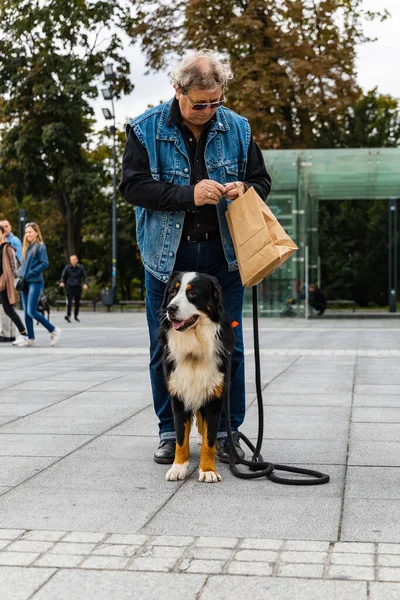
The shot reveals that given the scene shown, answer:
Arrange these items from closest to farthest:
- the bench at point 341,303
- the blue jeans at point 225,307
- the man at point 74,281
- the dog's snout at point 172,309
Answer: the dog's snout at point 172,309 → the blue jeans at point 225,307 → the man at point 74,281 → the bench at point 341,303

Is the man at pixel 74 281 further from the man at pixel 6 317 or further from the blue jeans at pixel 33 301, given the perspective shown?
the blue jeans at pixel 33 301

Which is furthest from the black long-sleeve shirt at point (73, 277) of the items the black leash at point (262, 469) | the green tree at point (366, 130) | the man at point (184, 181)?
the black leash at point (262, 469)

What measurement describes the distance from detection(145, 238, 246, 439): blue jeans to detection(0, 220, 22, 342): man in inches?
397

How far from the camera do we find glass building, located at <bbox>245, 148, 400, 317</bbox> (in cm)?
2481

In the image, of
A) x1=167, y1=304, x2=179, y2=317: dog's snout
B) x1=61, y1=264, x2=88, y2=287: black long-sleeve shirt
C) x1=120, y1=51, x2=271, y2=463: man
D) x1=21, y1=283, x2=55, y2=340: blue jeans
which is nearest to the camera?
x1=167, y1=304, x2=179, y2=317: dog's snout

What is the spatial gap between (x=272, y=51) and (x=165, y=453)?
24820 millimetres

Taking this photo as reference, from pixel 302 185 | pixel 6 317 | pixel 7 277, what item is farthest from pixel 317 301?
pixel 7 277

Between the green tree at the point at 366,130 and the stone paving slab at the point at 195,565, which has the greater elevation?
the green tree at the point at 366,130

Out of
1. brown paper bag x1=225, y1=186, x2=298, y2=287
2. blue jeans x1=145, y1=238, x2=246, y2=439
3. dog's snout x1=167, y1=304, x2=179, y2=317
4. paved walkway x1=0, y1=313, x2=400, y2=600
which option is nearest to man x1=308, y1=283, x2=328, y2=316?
paved walkway x1=0, y1=313, x2=400, y2=600

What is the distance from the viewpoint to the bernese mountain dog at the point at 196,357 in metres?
4.38

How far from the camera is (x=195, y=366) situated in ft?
14.8

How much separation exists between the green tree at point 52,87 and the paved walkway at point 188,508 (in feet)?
101

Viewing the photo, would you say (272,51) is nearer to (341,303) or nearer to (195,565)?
(341,303)

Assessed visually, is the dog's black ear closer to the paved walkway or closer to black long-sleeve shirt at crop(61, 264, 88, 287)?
the paved walkway
